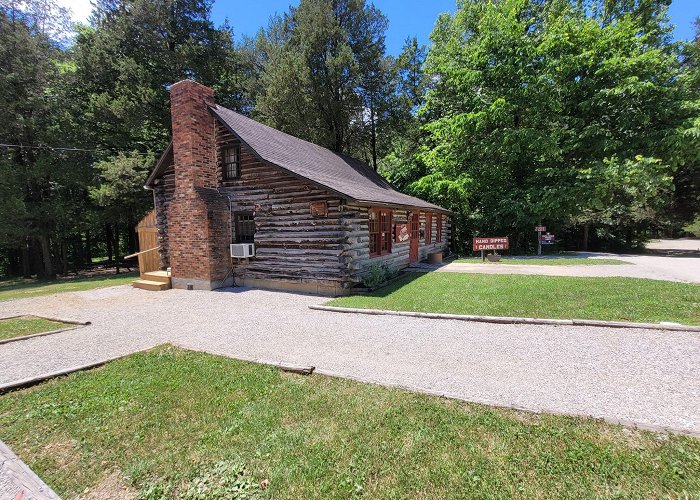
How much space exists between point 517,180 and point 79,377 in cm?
2221

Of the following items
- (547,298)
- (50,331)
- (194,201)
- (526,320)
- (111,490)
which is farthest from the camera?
(194,201)

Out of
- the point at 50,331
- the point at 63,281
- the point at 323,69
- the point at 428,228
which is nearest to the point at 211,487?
the point at 50,331

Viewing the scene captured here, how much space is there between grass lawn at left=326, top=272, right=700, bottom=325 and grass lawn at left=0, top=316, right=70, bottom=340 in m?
6.24

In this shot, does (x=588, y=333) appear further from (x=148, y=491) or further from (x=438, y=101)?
(x=438, y=101)

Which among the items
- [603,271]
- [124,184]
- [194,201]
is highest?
[124,184]

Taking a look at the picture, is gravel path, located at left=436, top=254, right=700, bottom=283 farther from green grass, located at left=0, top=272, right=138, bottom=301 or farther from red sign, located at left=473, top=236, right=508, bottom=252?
green grass, located at left=0, top=272, right=138, bottom=301

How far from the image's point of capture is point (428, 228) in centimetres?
1753

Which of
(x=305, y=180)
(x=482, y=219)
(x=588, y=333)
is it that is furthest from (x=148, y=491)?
(x=482, y=219)

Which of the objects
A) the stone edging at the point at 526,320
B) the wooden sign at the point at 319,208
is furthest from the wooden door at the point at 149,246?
the stone edging at the point at 526,320

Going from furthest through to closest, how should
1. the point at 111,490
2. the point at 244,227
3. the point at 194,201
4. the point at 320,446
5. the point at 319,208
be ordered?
the point at 244,227
the point at 194,201
the point at 319,208
the point at 320,446
the point at 111,490

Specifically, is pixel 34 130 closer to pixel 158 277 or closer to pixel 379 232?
pixel 158 277

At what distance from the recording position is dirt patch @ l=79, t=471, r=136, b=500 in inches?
99.3

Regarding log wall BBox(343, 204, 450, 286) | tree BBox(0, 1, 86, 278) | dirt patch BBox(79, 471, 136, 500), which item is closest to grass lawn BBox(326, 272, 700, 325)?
log wall BBox(343, 204, 450, 286)

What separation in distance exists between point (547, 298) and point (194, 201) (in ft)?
36.0
